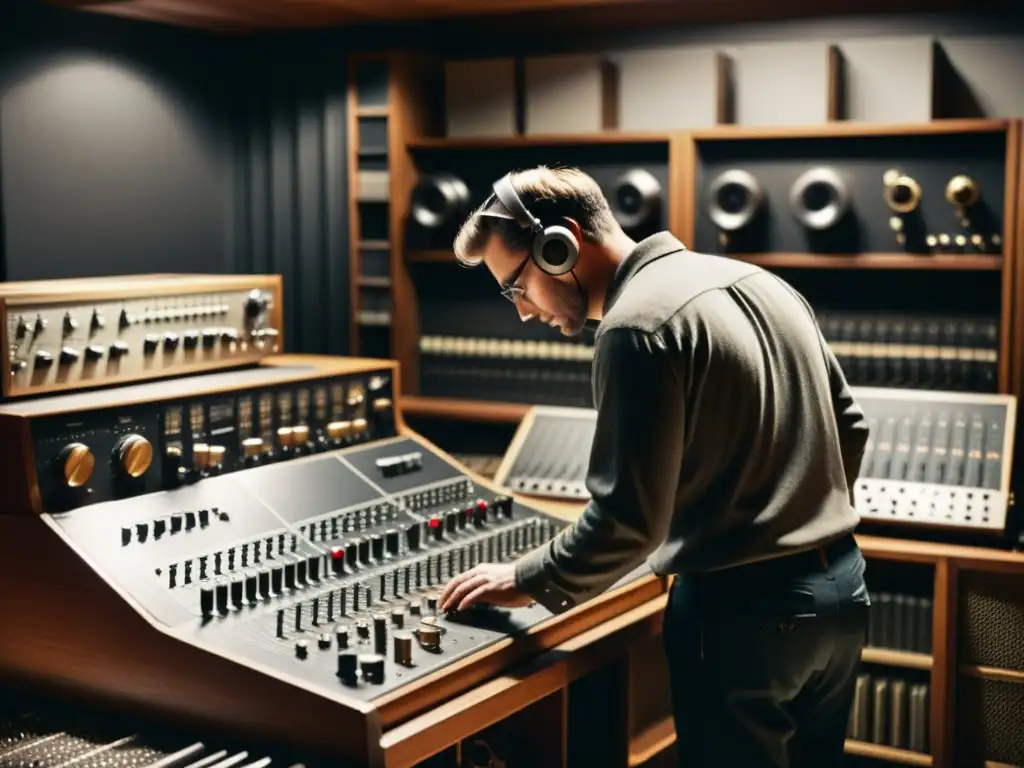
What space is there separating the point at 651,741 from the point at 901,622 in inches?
35.4

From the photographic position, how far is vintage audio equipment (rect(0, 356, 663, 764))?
2.32 meters

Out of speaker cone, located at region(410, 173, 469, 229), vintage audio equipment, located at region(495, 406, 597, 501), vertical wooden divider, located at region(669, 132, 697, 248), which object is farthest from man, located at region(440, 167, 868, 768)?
speaker cone, located at region(410, 173, 469, 229)

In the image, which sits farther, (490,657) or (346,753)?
(490,657)

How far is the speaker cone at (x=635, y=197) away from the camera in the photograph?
4156 millimetres

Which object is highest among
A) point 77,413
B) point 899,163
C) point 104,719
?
point 899,163

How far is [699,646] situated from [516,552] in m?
0.74

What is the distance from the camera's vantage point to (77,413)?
272cm

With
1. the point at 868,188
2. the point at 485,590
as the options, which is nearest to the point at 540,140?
the point at 868,188

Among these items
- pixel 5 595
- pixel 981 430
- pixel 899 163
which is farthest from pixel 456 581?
pixel 899 163

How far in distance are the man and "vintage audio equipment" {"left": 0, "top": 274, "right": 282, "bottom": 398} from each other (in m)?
0.95

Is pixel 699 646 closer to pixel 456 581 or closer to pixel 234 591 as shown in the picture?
pixel 456 581

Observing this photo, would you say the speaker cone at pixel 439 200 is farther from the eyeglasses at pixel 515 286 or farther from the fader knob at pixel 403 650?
the fader knob at pixel 403 650

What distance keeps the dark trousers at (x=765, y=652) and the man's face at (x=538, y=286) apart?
0.55m

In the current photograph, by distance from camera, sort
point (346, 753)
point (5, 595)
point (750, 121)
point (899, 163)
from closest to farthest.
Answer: point (346, 753) < point (5, 595) < point (899, 163) < point (750, 121)
